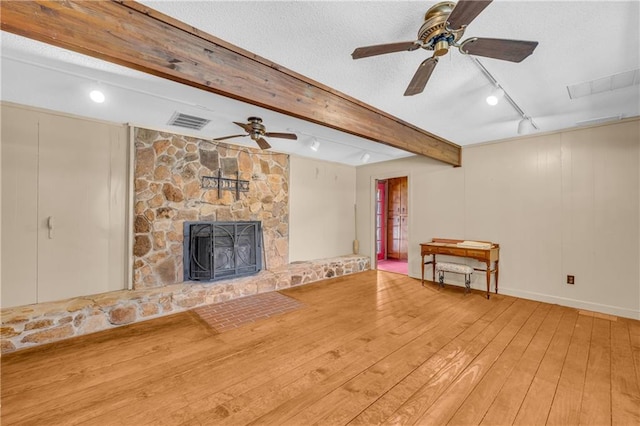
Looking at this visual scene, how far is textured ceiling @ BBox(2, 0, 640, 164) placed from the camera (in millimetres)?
1572

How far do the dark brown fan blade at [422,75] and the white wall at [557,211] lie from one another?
298 cm

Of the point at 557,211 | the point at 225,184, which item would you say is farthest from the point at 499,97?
the point at 225,184

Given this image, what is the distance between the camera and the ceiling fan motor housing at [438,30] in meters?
1.49

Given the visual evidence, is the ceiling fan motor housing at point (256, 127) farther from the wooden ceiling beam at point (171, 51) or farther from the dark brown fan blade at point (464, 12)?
the dark brown fan blade at point (464, 12)

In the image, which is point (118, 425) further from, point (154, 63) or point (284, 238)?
point (284, 238)

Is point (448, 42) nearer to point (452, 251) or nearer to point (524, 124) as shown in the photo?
point (524, 124)

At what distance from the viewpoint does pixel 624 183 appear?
3.23 m

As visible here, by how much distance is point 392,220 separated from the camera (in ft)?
24.9

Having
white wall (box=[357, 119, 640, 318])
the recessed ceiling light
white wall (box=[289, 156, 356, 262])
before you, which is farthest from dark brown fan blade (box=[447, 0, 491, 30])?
white wall (box=[289, 156, 356, 262])

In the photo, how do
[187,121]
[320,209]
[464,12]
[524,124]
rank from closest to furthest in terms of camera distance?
[464,12]
[524,124]
[187,121]
[320,209]

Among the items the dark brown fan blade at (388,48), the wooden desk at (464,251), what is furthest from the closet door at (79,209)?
the wooden desk at (464,251)

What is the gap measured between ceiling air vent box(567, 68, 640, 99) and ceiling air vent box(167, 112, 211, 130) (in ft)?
12.4

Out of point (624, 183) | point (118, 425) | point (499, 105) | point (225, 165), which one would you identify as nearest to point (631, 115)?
point (624, 183)

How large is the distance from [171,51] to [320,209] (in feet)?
13.7
